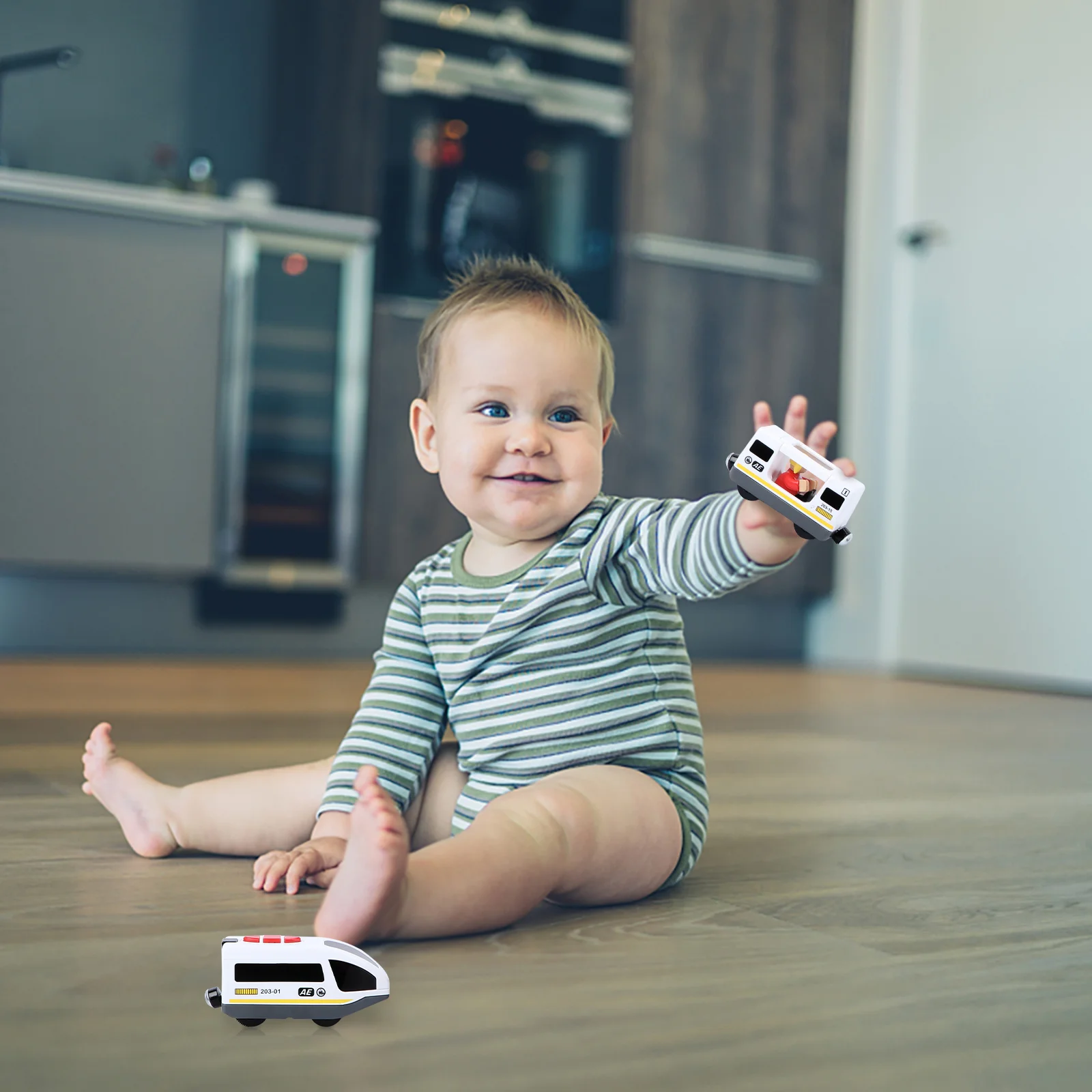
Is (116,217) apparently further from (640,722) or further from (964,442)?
(640,722)

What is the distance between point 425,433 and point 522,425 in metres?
0.11

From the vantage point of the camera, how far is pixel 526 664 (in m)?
0.88

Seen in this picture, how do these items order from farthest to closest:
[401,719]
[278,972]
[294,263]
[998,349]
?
[998,349]
[294,263]
[401,719]
[278,972]

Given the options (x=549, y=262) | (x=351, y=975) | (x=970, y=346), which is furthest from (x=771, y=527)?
(x=970, y=346)

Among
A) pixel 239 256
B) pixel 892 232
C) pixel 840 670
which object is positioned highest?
pixel 892 232

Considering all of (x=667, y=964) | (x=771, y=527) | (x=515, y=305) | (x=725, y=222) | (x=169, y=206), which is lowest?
(x=667, y=964)

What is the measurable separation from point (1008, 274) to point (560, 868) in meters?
2.64

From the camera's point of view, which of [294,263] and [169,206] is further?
[294,263]

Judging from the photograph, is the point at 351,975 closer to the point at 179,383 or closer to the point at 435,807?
the point at 435,807

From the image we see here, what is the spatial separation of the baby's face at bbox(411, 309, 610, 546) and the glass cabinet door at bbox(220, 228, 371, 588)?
2.00m

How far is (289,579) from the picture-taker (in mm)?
2857

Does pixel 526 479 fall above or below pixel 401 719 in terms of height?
above

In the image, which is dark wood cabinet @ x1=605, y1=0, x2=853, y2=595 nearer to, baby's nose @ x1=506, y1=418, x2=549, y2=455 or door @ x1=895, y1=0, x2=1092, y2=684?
door @ x1=895, y1=0, x2=1092, y2=684

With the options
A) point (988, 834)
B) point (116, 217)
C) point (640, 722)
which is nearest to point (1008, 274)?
point (116, 217)
